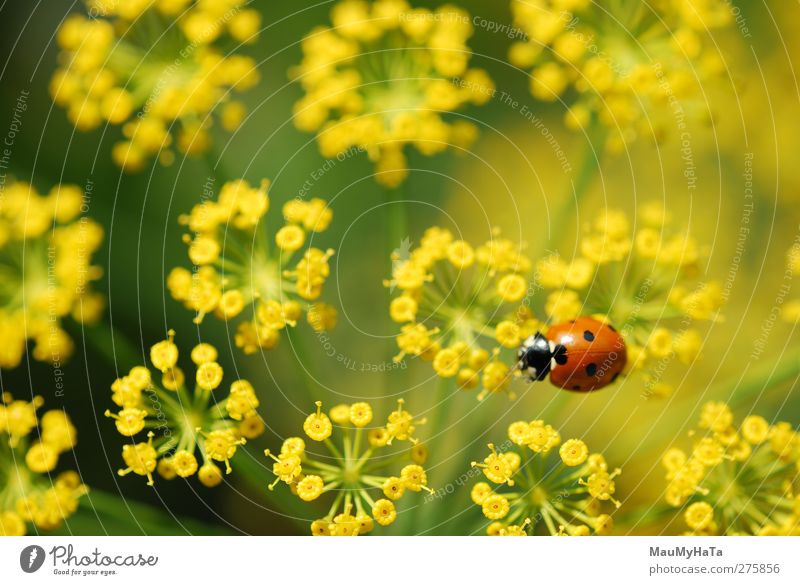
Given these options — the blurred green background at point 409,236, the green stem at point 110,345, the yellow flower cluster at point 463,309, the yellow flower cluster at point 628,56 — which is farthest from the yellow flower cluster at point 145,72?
the yellow flower cluster at point 628,56

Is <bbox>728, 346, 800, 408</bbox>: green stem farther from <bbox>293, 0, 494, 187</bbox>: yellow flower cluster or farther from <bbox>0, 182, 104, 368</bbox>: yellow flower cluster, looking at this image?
<bbox>0, 182, 104, 368</bbox>: yellow flower cluster

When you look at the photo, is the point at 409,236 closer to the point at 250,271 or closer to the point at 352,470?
the point at 250,271

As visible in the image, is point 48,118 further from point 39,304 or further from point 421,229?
point 421,229

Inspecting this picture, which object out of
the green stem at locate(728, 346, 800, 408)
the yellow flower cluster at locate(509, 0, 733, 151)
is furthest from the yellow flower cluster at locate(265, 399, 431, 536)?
the yellow flower cluster at locate(509, 0, 733, 151)

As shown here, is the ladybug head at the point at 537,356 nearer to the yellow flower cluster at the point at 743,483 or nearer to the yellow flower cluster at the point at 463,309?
the yellow flower cluster at the point at 463,309

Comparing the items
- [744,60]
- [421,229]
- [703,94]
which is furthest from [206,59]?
[744,60]
